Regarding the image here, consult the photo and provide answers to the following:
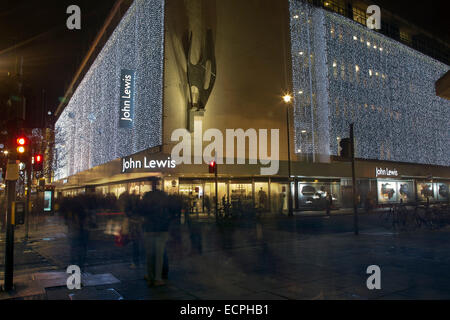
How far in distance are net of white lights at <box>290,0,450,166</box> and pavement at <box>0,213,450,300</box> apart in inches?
822

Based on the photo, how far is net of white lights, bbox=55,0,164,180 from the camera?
89.2 feet

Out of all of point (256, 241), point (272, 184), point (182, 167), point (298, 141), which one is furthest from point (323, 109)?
point (256, 241)

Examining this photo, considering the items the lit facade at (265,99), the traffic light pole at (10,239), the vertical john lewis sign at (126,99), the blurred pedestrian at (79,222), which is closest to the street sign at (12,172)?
the traffic light pole at (10,239)

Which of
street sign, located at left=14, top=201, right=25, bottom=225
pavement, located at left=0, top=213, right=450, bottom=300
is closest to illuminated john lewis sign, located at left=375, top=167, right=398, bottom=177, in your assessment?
pavement, located at left=0, top=213, right=450, bottom=300

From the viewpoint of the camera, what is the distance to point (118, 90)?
33969 millimetres

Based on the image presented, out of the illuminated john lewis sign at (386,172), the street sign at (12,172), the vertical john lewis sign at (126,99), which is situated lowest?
the street sign at (12,172)

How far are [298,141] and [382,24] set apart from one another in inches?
805

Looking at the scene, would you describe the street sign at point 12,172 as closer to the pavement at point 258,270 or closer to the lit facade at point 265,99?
the pavement at point 258,270

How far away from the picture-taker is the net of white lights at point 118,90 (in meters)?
27.2

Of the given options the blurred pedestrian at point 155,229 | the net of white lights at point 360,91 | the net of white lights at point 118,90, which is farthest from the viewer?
A: the net of white lights at point 360,91

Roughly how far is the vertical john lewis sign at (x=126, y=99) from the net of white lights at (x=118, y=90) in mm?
525

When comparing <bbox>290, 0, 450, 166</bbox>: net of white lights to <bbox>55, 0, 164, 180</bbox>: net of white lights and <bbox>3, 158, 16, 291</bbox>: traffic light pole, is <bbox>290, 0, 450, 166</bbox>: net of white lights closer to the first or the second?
<bbox>55, 0, 164, 180</bbox>: net of white lights

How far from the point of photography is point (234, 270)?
843 cm
